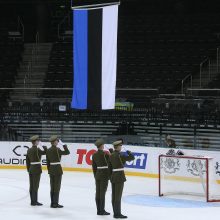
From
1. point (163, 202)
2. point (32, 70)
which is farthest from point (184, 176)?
point (32, 70)

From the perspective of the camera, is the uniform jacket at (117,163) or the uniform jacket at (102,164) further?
the uniform jacket at (102,164)

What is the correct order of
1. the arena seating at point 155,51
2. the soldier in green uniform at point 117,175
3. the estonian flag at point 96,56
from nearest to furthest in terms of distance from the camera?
the soldier in green uniform at point 117,175
the estonian flag at point 96,56
the arena seating at point 155,51

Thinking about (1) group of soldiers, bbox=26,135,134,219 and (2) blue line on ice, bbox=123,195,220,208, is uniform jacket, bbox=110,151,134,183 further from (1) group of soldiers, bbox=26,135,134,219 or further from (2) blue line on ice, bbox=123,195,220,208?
(2) blue line on ice, bbox=123,195,220,208

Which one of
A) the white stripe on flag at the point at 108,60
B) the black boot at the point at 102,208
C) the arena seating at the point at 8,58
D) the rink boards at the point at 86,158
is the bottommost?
the black boot at the point at 102,208

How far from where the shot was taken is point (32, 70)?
98.4ft

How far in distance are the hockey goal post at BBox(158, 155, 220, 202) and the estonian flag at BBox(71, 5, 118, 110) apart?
3.60m

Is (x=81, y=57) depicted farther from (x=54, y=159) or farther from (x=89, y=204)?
(x=89, y=204)

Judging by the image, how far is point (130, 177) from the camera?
18.7 metres

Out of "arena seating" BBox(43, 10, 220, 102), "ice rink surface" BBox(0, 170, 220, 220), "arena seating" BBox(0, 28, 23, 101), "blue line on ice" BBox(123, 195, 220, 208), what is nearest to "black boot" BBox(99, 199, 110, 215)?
"ice rink surface" BBox(0, 170, 220, 220)

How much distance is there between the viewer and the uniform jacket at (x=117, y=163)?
1195cm

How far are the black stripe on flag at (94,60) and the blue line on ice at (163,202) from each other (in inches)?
116

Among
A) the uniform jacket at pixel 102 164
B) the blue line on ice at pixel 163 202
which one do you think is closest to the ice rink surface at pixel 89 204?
the blue line on ice at pixel 163 202

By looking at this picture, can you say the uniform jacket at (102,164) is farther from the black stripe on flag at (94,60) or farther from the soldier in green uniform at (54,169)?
the soldier in green uniform at (54,169)

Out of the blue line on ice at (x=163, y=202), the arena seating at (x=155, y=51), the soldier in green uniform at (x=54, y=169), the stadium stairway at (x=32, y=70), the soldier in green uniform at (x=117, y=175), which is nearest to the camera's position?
the soldier in green uniform at (x=117, y=175)
